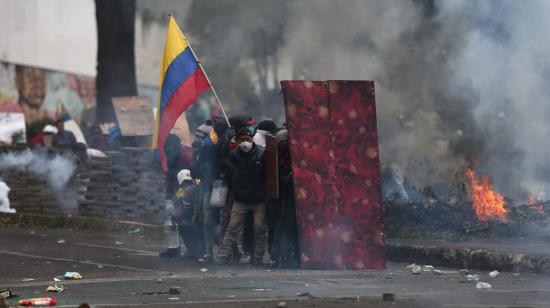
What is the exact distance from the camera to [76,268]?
10.3m

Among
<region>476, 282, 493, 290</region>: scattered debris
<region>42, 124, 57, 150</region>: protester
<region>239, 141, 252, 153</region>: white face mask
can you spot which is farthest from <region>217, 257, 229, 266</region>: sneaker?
<region>42, 124, 57, 150</region>: protester

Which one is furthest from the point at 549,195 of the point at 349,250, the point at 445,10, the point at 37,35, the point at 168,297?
the point at 37,35

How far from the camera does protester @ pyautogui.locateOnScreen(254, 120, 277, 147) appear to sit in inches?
422

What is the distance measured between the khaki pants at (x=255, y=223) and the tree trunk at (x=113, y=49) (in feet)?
33.5

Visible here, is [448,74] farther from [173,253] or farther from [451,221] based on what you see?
[173,253]

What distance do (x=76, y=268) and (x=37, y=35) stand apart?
22.8m

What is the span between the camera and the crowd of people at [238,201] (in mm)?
10547

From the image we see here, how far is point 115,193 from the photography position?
15.5 meters

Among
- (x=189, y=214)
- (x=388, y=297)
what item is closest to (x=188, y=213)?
(x=189, y=214)

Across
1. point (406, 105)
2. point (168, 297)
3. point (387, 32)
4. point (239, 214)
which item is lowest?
point (168, 297)

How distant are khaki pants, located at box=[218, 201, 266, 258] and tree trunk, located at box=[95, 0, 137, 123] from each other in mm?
10212

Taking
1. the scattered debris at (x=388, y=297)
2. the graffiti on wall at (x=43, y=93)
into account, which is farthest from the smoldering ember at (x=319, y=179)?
the graffiti on wall at (x=43, y=93)

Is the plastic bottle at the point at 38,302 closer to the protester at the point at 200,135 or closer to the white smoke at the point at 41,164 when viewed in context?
the protester at the point at 200,135

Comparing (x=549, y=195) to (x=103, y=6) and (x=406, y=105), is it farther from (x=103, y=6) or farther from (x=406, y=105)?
(x=103, y=6)
